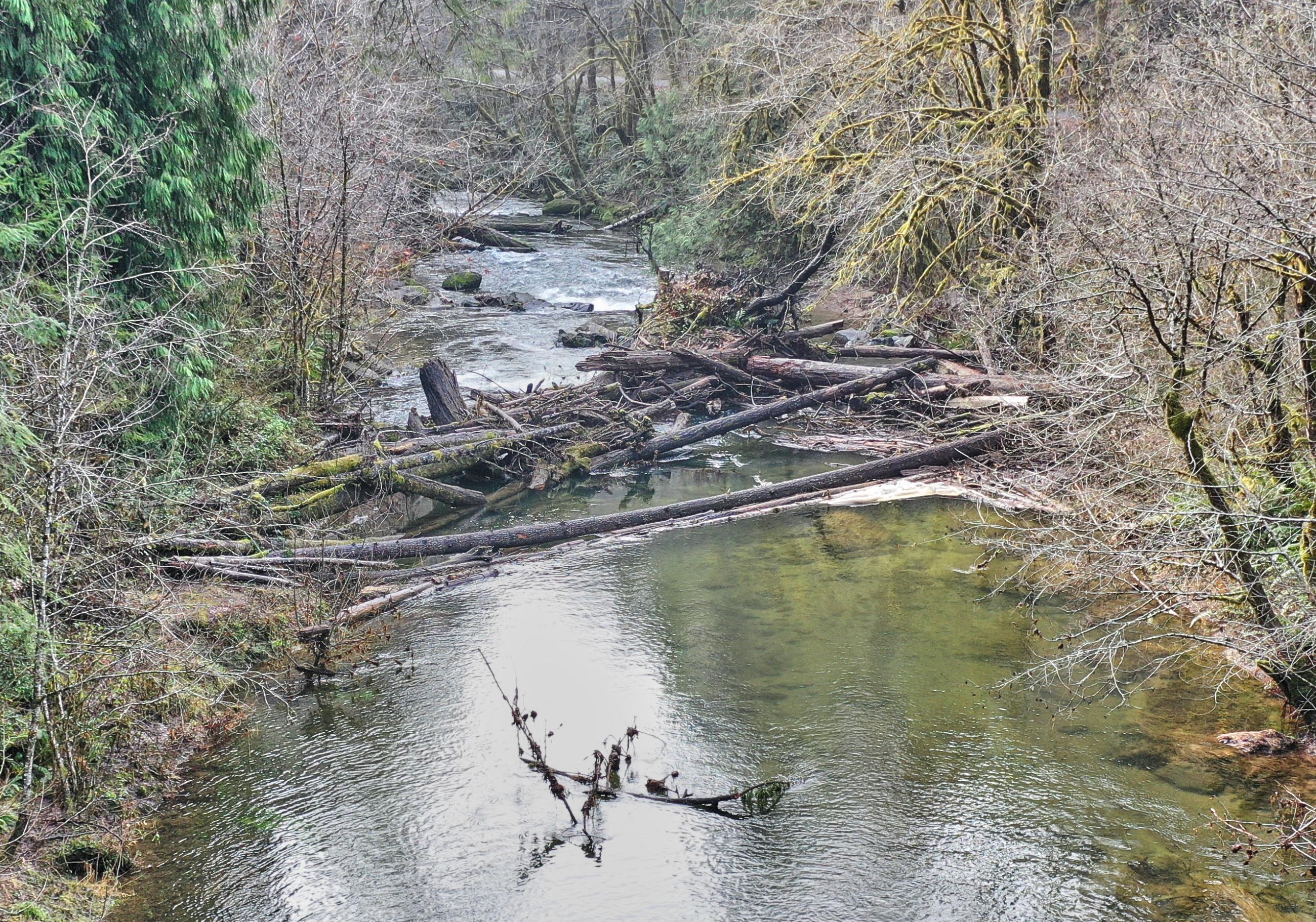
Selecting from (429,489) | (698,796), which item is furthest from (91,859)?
(429,489)

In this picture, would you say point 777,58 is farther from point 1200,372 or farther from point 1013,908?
point 1013,908

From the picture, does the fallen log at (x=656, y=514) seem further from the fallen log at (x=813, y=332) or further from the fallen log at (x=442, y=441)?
the fallen log at (x=813, y=332)

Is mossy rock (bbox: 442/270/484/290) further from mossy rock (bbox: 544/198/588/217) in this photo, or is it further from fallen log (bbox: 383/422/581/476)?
fallen log (bbox: 383/422/581/476)

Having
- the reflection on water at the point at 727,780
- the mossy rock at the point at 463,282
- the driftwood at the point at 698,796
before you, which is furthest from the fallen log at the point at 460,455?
the mossy rock at the point at 463,282

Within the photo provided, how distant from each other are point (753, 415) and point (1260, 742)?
9986 mm

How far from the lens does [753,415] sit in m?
16.8

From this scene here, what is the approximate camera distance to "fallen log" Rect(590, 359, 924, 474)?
15.6m

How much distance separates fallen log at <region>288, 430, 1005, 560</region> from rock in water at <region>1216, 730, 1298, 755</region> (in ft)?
20.9

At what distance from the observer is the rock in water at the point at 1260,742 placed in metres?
7.68

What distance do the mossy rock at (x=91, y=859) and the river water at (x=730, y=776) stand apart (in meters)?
0.20

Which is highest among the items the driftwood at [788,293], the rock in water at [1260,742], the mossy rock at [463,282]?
the mossy rock at [463,282]

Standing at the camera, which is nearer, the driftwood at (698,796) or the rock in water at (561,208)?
the driftwood at (698,796)

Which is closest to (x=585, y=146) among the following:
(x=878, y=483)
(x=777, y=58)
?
(x=777, y=58)

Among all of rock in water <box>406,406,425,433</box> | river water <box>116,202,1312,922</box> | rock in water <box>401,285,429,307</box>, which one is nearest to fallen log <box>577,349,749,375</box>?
rock in water <box>406,406,425,433</box>
